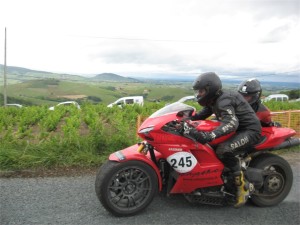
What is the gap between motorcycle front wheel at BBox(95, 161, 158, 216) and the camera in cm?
390

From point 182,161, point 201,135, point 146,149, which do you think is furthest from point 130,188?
point 201,135

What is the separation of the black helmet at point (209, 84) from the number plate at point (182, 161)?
775 millimetres

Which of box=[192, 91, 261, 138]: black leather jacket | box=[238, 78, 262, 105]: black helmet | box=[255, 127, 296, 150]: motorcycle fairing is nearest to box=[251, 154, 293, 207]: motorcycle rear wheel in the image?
box=[255, 127, 296, 150]: motorcycle fairing

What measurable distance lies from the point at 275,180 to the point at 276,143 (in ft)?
1.70

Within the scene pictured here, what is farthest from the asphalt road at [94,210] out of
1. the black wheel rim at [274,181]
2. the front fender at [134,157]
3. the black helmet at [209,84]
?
the black helmet at [209,84]

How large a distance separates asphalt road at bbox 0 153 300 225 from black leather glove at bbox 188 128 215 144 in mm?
989

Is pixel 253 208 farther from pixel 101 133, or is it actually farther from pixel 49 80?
pixel 49 80

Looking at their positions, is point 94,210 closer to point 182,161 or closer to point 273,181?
point 182,161

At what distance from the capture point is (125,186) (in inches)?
158

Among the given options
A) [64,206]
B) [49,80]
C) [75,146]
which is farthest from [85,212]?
[49,80]

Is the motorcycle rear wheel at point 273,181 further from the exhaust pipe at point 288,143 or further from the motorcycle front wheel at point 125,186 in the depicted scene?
the motorcycle front wheel at point 125,186

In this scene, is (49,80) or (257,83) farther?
(49,80)

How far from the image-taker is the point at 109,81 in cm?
4041

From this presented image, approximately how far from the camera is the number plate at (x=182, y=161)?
4012 millimetres
